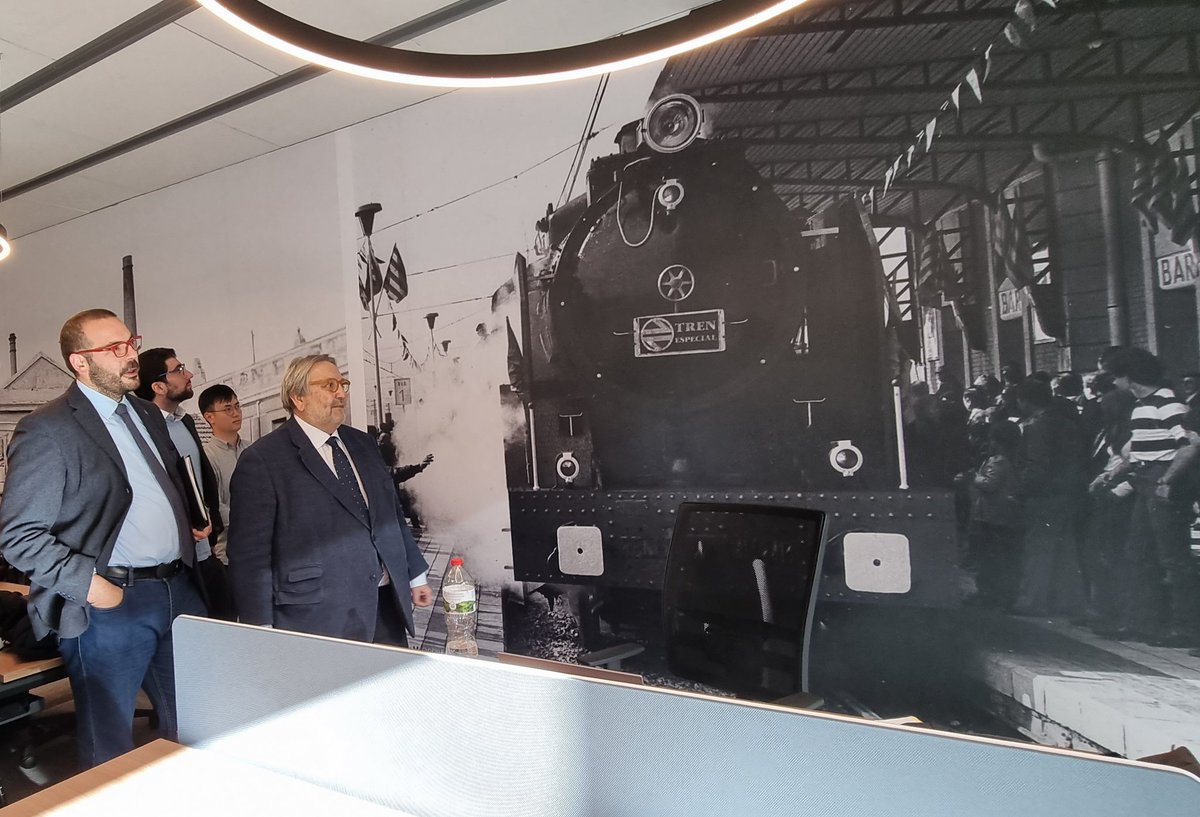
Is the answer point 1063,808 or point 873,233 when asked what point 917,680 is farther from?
point 1063,808

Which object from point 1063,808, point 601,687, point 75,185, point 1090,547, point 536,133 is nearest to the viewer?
point 1063,808

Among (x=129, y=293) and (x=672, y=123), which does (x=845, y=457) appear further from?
(x=129, y=293)

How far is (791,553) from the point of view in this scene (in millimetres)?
1737

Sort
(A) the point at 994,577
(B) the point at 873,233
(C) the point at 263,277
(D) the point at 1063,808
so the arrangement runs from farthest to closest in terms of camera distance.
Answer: (C) the point at 263,277, (B) the point at 873,233, (A) the point at 994,577, (D) the point at 1063,808

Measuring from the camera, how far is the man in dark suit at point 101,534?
1.95 metres

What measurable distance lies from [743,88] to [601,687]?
2211 mm

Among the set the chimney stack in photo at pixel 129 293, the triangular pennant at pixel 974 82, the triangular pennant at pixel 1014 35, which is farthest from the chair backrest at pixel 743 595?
the chimney stack in photo at pixel 129 293

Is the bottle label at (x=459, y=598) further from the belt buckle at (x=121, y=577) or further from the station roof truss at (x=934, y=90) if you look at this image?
the station roof truss at (x=934, y=90)

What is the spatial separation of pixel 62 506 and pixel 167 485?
0.92ft

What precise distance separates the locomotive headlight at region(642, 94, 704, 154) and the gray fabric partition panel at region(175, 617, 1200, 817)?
212 cm

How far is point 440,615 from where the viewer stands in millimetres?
3131

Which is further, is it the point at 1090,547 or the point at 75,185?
the point at 75,185

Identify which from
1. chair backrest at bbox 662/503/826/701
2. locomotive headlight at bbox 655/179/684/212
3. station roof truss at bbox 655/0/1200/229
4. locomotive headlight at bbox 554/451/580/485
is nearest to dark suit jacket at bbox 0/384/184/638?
locomotive headlight at bbox 554/451/580/485

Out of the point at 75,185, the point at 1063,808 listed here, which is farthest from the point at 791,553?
the point at 75,185
